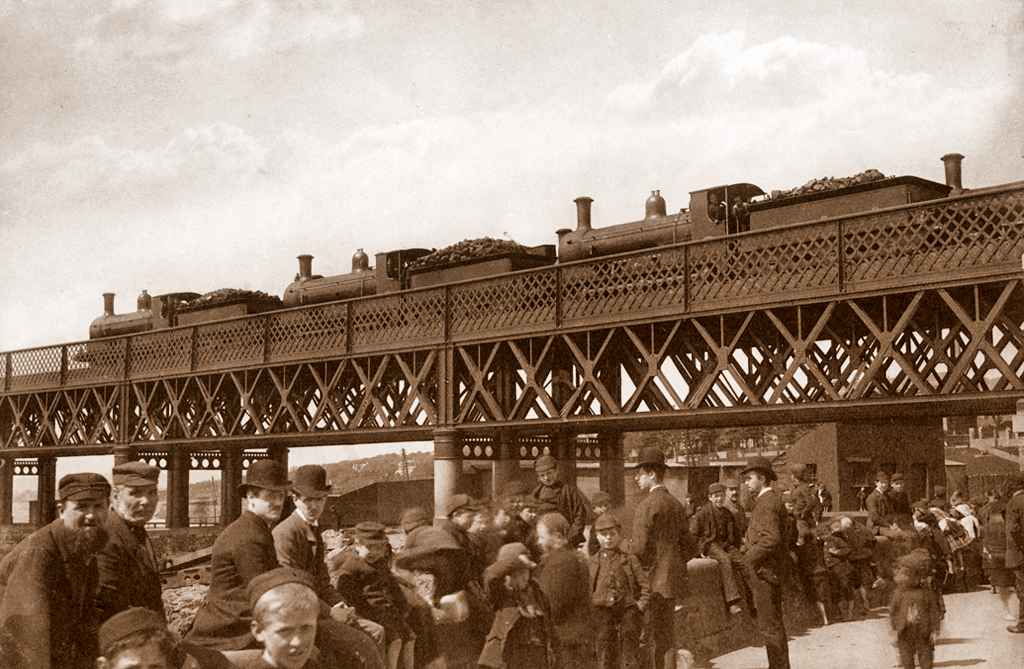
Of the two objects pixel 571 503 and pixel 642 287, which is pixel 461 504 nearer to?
pixel 571 503

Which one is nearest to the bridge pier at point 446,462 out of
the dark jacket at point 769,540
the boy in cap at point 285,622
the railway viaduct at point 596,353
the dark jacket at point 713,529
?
the railway viaduct at point 596,353

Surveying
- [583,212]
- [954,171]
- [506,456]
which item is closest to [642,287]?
[583,212]

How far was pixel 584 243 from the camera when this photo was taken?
22.3 m

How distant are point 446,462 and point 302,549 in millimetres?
16248

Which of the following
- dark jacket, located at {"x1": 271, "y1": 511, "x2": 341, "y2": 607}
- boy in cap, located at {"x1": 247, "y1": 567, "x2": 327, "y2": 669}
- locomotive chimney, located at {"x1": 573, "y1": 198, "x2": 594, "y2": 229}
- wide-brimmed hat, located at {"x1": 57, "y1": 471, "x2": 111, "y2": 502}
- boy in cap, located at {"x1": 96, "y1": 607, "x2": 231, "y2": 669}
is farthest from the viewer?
locomotive chimney, located at {"x1": 573, "y1": 198, "x2": 594, "y2": 229}

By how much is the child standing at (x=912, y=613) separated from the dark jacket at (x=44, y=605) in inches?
263

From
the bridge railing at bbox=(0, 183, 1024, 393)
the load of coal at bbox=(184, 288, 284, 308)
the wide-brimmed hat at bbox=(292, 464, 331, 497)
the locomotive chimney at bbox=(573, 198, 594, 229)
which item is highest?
the locomotive chimney at bbox=(573, 198, 594, 229)

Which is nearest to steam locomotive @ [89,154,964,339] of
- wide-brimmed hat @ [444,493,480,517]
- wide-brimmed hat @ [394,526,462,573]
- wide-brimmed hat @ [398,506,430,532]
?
wide-brimmed hat @ [444,493,480,517]

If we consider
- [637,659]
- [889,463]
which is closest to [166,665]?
[637,659]

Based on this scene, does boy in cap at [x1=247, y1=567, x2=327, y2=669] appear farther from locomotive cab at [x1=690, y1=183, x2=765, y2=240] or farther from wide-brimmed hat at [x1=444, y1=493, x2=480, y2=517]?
locomotive cab at [x1=690, y1=183, x2=765, y2=240]

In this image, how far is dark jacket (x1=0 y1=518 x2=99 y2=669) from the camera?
494cm

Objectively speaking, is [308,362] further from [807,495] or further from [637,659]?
[637,659]

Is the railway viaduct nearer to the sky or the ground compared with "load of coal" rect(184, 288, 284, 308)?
nearer to the ground

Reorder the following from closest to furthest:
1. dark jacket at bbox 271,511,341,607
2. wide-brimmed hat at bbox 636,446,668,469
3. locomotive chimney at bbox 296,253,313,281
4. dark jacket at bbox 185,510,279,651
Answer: dark jacket at bbox 185,510,279,651, dark jacket at bbox 271,511,341,607, wide-brimmed hat at bbox 636,446,668,469, locomotive chimney at bbox 296,253,313,281
